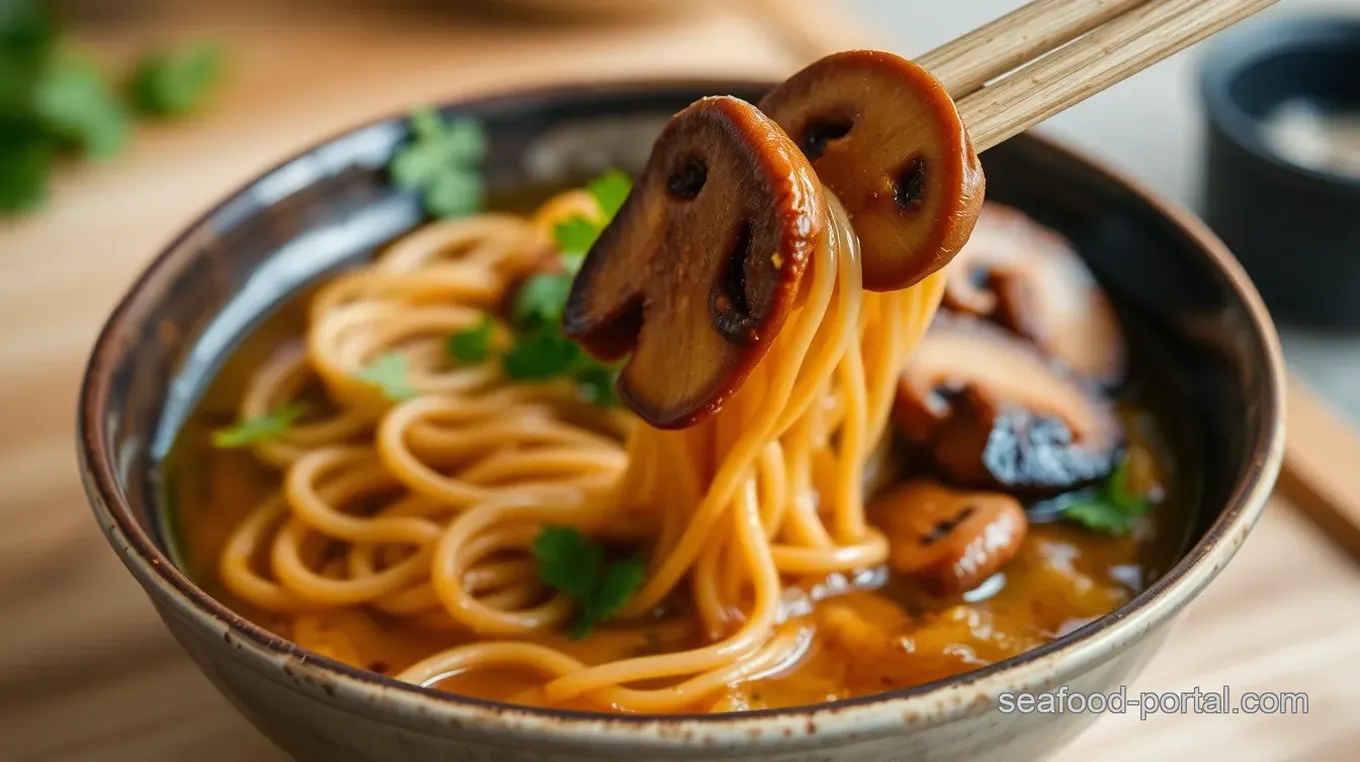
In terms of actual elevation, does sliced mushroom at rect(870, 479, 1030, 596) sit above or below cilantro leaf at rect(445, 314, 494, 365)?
below

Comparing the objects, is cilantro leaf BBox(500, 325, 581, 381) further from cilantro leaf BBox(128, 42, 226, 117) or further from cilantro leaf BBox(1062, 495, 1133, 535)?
cilantro leaf BBox(128, 42, 226, 117)

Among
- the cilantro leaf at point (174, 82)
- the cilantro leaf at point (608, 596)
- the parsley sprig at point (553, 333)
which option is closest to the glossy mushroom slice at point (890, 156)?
the cilantro leaf at point (608, 596)

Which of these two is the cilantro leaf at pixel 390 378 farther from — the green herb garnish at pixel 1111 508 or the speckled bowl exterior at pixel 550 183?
the green herb garnish at pixel 1111 508

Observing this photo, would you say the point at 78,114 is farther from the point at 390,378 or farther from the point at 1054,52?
the point at 1054,52

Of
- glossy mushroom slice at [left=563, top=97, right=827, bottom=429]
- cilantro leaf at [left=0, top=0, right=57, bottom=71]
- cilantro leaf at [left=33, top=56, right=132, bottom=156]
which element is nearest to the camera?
glossy mushroom slice at [left=563, top=97, right=827, bottom=429]

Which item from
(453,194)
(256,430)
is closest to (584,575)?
(256,430)

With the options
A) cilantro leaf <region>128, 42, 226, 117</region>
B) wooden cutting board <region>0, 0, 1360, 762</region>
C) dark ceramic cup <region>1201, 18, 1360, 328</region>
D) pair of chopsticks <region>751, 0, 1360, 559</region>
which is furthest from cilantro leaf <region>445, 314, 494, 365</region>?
dark ceramic cup <region>1201, 18, 1360, 328</region>

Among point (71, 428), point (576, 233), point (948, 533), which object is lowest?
point (948, 533)
